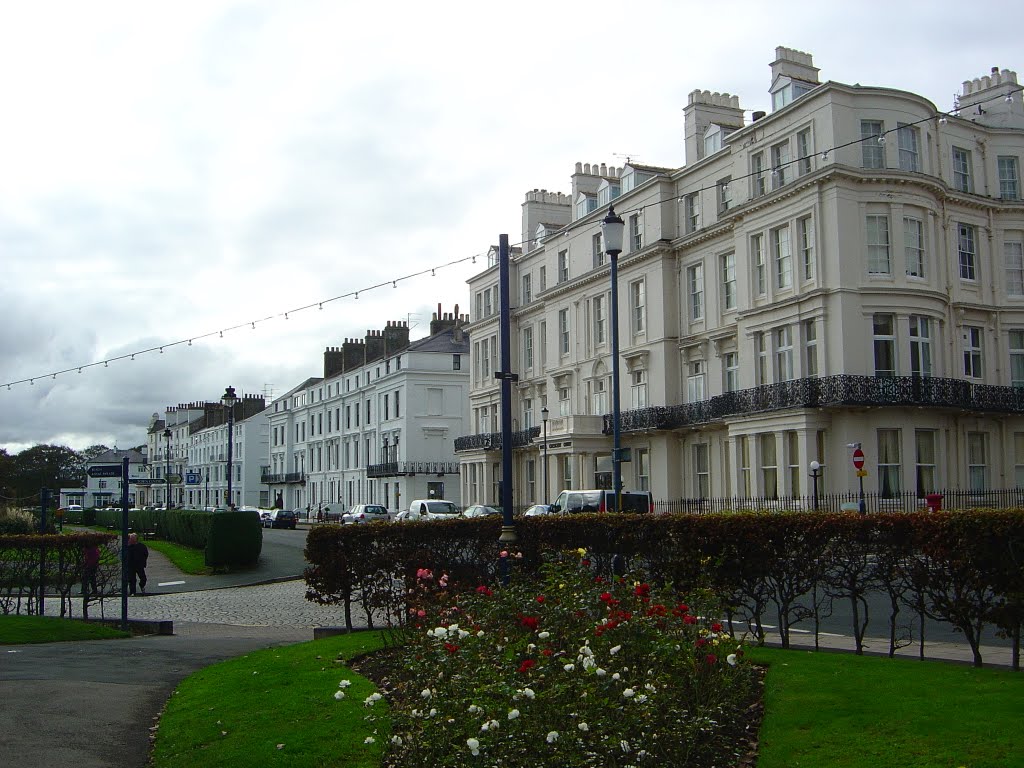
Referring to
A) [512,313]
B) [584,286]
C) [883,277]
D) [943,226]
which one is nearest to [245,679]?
[883,277]

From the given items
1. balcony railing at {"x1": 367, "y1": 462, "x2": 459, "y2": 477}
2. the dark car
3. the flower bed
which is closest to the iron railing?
the flower bed

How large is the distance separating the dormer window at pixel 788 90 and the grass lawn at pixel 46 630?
96.8 feet

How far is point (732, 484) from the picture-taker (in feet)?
124

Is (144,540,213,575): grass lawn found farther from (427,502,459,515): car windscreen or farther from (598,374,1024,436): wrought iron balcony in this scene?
(598,374,1024,436): wrought iron balcony

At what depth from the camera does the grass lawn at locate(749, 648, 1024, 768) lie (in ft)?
22.0

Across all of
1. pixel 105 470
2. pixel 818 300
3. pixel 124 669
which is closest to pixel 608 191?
pixel 818 300

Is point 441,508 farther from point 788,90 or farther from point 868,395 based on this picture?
point 788,90

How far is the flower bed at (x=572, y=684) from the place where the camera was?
607 cm

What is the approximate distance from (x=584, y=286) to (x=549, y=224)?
929cm

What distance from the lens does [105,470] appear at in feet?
63.4

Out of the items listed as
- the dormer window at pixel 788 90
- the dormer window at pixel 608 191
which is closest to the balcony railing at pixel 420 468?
the dormer window at pixel 608 191

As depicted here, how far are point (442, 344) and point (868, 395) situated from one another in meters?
44.5

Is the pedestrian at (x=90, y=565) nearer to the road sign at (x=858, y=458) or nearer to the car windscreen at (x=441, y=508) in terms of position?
the road sign at (x=858, y=458)

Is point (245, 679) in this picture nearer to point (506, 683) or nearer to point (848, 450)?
point (506, 683)
